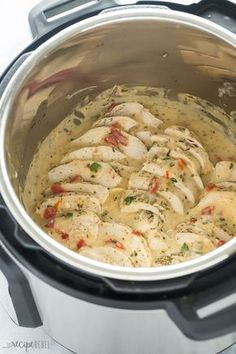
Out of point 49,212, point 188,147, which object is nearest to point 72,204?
point 49,212

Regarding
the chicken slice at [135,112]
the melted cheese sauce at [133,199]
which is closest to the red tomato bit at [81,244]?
the melted cheese sauce at [133,199]

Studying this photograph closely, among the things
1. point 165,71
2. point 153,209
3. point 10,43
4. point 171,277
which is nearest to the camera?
point 171,277

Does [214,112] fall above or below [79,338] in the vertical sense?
above

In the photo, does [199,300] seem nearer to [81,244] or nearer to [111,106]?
[81,244]

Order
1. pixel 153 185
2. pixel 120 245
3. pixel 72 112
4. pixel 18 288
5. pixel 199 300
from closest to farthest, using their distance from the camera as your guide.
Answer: pixel 199 300 < pixel 18 288 < pixel 120 245 < pixel 153 185 < pixel 72 112

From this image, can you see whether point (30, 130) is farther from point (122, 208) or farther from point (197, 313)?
point (197, 313)

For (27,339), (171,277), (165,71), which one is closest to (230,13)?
(165,71)

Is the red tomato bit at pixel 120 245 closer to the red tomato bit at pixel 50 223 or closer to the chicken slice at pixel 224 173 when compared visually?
the red tomato bit at pixel 50 223
